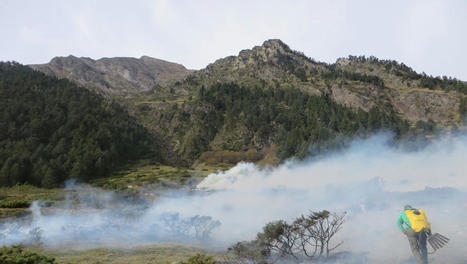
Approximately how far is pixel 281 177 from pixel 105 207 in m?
50.3

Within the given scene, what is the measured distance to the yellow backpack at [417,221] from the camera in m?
17.8

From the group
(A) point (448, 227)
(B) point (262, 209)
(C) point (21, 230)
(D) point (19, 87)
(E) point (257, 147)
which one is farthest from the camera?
(D) point (19, 87)

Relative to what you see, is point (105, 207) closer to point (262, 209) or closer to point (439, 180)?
point (262, 209)

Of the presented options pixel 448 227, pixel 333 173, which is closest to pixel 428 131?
pixel 333 173

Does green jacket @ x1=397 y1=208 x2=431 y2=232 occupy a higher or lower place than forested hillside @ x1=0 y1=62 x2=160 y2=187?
lower

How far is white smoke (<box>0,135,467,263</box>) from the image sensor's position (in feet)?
123

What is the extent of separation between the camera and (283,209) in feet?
189

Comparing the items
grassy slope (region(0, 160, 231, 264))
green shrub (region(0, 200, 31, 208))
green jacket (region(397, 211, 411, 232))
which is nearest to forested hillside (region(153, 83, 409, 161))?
grassy slope (region(0, 160, 231, 264))

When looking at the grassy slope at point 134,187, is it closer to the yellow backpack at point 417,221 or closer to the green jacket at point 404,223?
the green jacket at point 404,223

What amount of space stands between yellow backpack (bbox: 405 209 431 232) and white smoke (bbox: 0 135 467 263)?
23.5ft

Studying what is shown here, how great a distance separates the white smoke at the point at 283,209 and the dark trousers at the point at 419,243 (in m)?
6.07

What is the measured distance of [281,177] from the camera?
100938 millimetres

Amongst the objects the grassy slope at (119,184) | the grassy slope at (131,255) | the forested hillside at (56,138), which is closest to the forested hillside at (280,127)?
the forested hillside at (56,138)

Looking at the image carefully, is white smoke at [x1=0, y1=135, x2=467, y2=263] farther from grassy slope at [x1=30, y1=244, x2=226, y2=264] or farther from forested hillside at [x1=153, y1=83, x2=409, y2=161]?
forested hillside at [x1=153, y1=83, x2=409, y2=161]
